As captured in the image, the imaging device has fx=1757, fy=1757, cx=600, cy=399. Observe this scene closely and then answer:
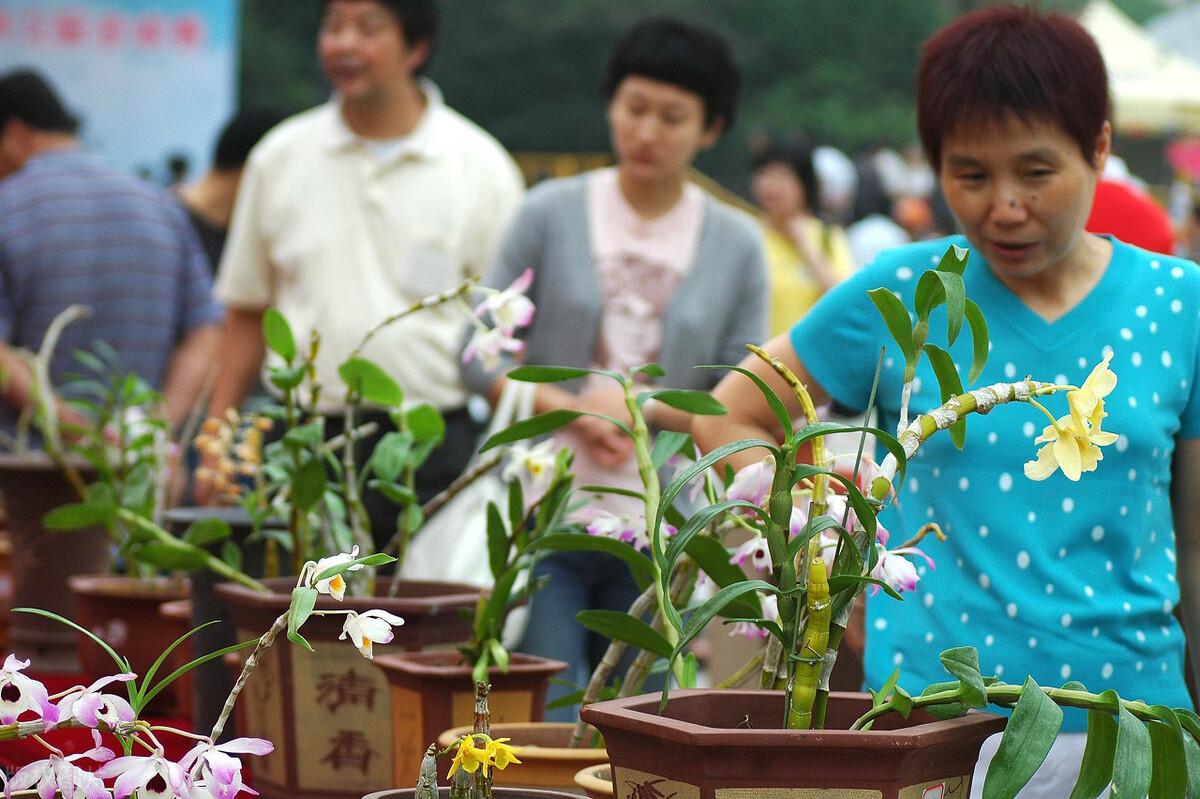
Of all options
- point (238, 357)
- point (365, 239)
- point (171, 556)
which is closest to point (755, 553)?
point (171, 556)

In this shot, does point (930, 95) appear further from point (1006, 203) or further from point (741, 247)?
point (741, 247)

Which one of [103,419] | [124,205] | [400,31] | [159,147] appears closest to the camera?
[103,419]

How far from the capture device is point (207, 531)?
198cm

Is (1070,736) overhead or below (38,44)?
below

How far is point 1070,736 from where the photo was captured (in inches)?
63.9

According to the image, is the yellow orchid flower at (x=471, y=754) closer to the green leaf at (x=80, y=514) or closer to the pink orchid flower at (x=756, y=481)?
the pink orchid flower at (x=756, y=481)

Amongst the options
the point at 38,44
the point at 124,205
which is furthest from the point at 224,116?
the point at 124,205

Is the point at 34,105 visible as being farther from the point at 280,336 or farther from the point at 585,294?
the point at 280,336

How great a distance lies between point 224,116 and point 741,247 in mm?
4171

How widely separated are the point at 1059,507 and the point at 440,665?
1.97 feet

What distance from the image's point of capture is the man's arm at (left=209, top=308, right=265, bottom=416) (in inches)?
128

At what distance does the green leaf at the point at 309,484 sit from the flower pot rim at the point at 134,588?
0.49 meters

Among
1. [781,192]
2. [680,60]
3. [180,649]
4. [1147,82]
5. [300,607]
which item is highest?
[1147,82]

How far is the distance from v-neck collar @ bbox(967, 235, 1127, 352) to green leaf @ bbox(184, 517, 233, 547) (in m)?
0.88
